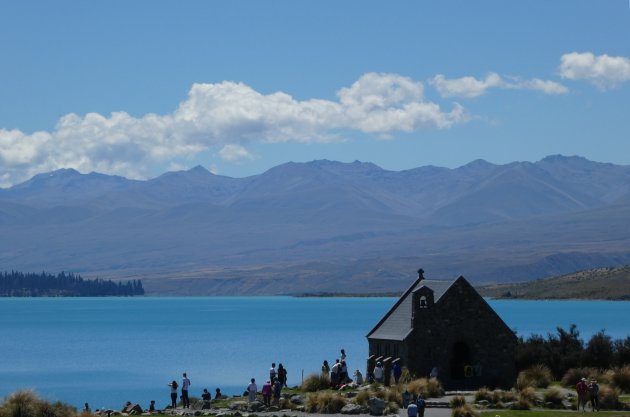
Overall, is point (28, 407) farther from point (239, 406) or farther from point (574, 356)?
point (574, 356)

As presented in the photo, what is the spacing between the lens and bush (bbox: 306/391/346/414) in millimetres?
44781

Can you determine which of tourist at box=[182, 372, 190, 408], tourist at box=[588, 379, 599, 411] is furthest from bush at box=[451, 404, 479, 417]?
tourist at box=[182, 372, 190, 408]

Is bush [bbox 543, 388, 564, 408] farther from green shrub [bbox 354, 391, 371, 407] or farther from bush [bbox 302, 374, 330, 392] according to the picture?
bush [bbox 302, 374, 330, 392]

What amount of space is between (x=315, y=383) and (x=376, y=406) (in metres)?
10.9

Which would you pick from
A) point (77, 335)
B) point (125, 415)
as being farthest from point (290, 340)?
point (125, 415)

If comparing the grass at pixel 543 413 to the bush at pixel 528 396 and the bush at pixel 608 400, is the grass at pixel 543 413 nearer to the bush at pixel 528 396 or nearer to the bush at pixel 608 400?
the bush at pixel 608 400

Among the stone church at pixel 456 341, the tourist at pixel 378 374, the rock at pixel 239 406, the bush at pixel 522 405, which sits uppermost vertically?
the stone church at pixel 456 341

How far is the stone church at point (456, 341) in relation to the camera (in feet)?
175

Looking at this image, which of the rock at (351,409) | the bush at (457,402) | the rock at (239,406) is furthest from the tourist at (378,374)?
the bush at (457,402)

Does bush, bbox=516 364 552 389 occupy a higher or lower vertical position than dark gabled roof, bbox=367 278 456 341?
lower

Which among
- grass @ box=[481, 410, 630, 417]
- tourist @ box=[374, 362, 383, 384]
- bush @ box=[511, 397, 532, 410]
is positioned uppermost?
tourist @ box=[374, 362, 383, 384]

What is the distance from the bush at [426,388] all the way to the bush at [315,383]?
19.6 feet

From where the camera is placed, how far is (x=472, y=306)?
177ft

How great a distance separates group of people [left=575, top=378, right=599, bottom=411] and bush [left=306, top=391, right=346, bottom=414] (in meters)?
9.06
